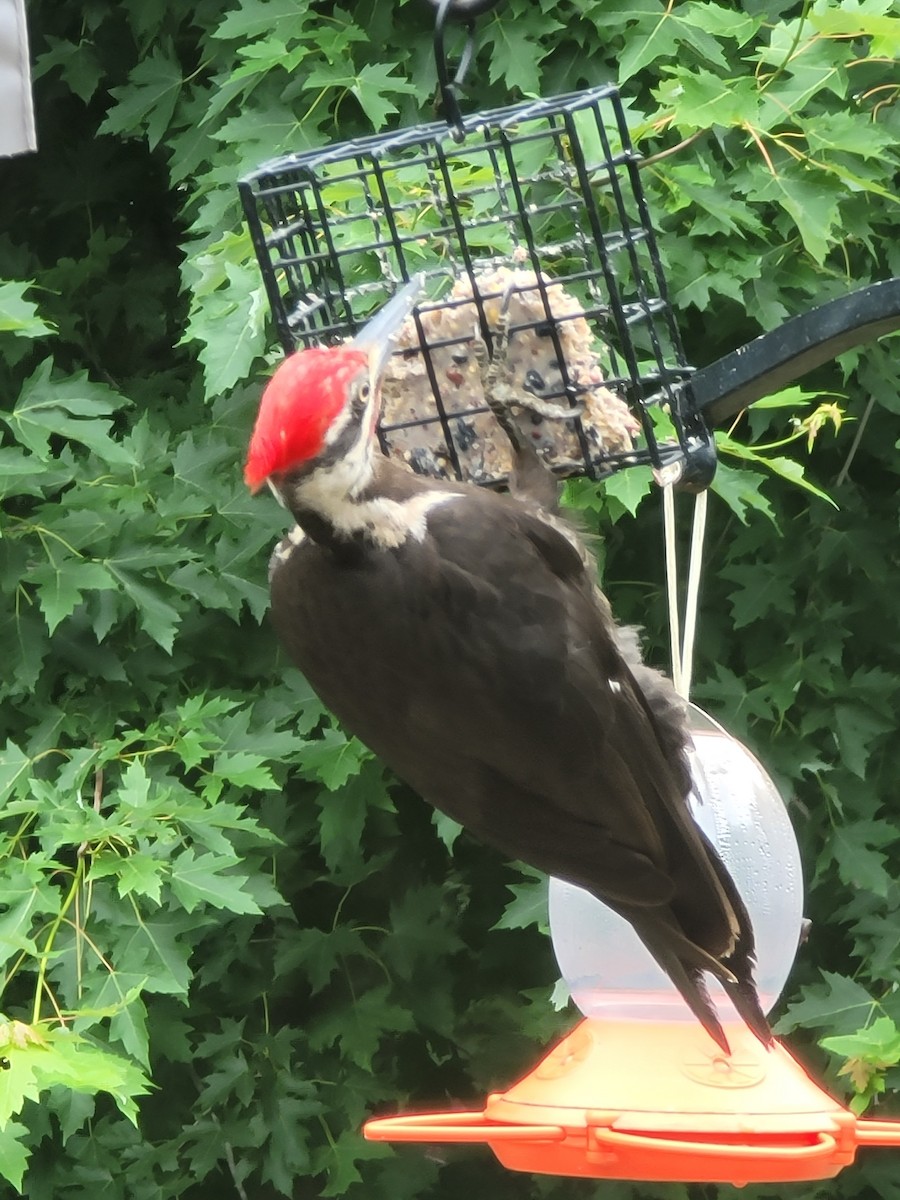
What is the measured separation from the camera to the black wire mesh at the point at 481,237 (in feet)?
5.27

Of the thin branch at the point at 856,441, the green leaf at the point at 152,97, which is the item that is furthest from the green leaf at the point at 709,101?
the green leaf at the point at 152,97

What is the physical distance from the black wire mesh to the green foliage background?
6.1 inches

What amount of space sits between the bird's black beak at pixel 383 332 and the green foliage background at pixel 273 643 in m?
0.58

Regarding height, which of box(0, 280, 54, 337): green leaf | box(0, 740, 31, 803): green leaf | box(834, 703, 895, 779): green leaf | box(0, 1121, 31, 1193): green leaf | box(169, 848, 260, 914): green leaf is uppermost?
box(0, 280, 54, 337): green leaf

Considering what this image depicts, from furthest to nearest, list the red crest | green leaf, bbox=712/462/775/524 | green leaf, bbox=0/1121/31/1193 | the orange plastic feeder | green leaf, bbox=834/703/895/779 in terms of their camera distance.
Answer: green leaf, bbox=834/703/895/779
green leaf, bbox=712/462/775/524
green leaf, bbox=0/1121/31/1193
the orange plastic feeder
the red crest

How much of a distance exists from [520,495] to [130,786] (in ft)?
2.31

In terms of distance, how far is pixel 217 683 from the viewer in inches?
100

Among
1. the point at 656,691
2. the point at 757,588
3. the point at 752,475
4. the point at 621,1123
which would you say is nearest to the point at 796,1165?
the point at 621,1123

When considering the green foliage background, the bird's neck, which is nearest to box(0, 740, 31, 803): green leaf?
the green foliage background

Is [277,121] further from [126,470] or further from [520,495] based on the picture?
[520,495]

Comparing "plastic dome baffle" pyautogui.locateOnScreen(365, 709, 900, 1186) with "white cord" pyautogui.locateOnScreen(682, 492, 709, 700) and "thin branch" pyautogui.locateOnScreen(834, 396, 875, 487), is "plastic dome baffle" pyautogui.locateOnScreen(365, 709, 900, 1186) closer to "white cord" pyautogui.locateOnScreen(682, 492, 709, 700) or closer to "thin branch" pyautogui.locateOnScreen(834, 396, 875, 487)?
"white cord" pyautogui.locateOnScreen(682, 492, 709, 700)

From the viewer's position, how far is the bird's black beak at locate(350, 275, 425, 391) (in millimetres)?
1386

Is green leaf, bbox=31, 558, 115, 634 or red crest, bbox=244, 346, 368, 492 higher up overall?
red crest, bbox=244, 346, 368, 492

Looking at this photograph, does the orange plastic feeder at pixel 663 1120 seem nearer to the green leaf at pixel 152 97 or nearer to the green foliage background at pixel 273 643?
the green foliage background at pixel 273 643
